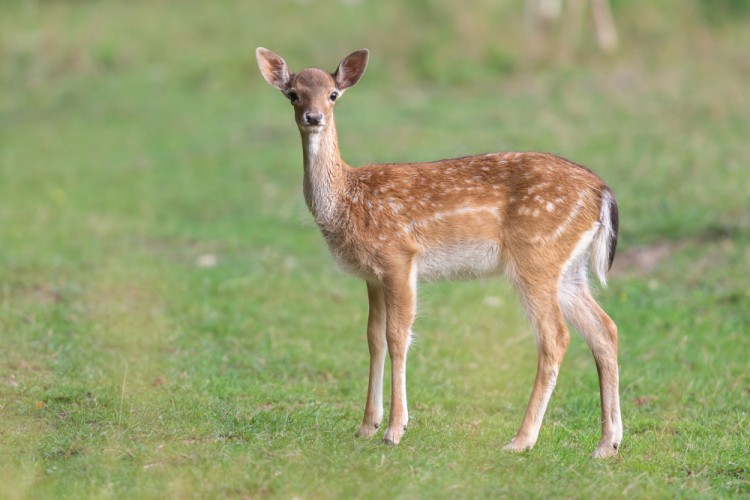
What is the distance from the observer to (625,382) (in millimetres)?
7887

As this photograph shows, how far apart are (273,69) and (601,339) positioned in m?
2.58

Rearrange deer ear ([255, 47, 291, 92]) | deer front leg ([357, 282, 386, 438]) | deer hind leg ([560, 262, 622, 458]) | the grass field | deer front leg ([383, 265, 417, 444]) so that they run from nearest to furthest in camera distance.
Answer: the grass field → deer hind leg ([560, 262, 622, 458]) → deer front leg ([383, 265, 417, 444]) → deer front leg ([357, 282, 386, 438]) → deer ear ([255, 47, 291, 92])

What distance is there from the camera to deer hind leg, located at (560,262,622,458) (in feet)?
20.5

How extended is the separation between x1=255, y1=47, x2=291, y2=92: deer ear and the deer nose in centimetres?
46

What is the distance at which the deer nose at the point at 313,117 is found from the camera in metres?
6.48

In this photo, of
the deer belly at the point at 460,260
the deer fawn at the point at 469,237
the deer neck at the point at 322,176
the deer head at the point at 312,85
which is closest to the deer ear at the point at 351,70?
the deer head at the point at 312,85

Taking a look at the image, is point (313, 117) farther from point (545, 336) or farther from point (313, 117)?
point (545, 336)

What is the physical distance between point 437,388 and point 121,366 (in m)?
2.22

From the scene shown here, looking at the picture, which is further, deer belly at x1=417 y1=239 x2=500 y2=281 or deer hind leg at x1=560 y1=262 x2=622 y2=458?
deer belly at x1=417 y1=239 x2=500 y2=281

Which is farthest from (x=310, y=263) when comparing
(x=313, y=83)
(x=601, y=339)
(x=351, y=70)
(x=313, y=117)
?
(x=601, y=339)

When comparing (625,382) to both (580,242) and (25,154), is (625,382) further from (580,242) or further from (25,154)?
(25,154)

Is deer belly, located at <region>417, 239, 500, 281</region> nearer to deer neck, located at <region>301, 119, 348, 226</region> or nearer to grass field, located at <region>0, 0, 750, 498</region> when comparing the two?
deer neck, located at <region>301, 119, 348, 226</region>

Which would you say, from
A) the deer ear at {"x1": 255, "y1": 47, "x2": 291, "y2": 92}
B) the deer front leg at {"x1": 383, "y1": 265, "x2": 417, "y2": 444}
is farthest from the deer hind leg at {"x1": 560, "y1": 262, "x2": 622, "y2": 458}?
the deer ear at {"x1": 255, "y1": 47, "x2": 291, "y2": 92}

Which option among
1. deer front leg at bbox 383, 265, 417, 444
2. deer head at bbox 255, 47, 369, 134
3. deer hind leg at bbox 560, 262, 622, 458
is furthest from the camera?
deer head at bbox 255, 47, 369, 134
